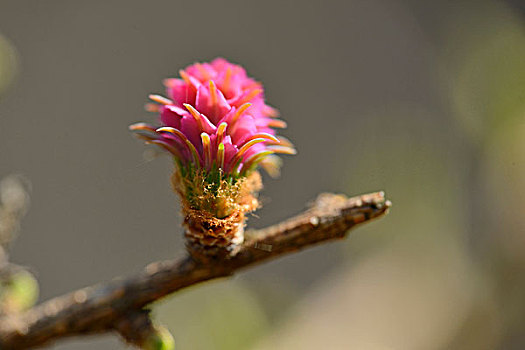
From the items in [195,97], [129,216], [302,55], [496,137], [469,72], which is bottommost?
[195,97]

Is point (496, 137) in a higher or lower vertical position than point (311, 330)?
higher

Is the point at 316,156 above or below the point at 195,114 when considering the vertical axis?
above

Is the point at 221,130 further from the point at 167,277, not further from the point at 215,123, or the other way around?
the point at 167,277

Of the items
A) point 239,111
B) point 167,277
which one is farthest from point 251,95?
point 167,277

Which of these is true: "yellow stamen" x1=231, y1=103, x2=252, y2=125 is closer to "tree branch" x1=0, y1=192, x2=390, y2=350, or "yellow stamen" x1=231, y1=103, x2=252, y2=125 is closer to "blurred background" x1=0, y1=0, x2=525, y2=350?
"tree branch" x1=0, y1=192, x2=390, y2=350

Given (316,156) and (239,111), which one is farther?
(316,156)

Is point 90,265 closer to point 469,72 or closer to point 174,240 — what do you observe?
point 174,240

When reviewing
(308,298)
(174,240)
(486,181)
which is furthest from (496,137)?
(174,240)
